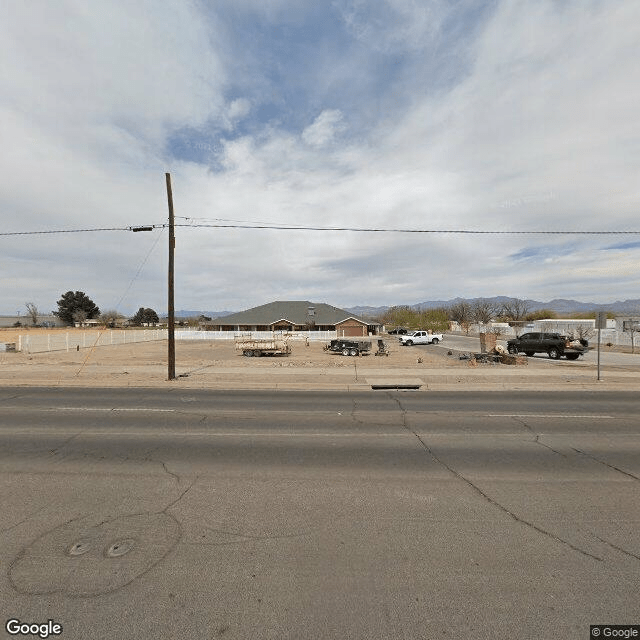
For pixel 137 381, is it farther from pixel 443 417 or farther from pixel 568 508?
pixel 568 508

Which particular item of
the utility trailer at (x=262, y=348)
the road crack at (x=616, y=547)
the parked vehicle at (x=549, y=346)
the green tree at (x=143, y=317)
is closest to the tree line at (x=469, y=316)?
the parked vehicle at (x=549, y=346)

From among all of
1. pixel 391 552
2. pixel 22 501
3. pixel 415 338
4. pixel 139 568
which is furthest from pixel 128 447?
pixel 415 338

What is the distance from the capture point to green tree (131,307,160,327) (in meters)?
144

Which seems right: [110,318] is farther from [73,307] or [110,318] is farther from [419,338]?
[419,338]

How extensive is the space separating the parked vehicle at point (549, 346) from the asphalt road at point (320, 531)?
70.9 feet

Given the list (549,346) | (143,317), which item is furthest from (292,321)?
(143,317)

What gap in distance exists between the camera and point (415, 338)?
142ft

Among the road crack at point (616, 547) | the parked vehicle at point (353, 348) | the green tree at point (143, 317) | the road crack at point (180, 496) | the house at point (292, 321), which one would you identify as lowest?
the road crack at point (616, 547)

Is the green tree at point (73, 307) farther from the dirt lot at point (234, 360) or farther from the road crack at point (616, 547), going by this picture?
the road crack at point (616, 547)

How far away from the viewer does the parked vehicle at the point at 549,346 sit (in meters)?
26.4

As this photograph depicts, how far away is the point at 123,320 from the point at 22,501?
522 feet

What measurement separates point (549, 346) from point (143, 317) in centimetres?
14553

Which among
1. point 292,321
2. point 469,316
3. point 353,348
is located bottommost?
point 353,348

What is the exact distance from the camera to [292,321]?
6600 centimetres
